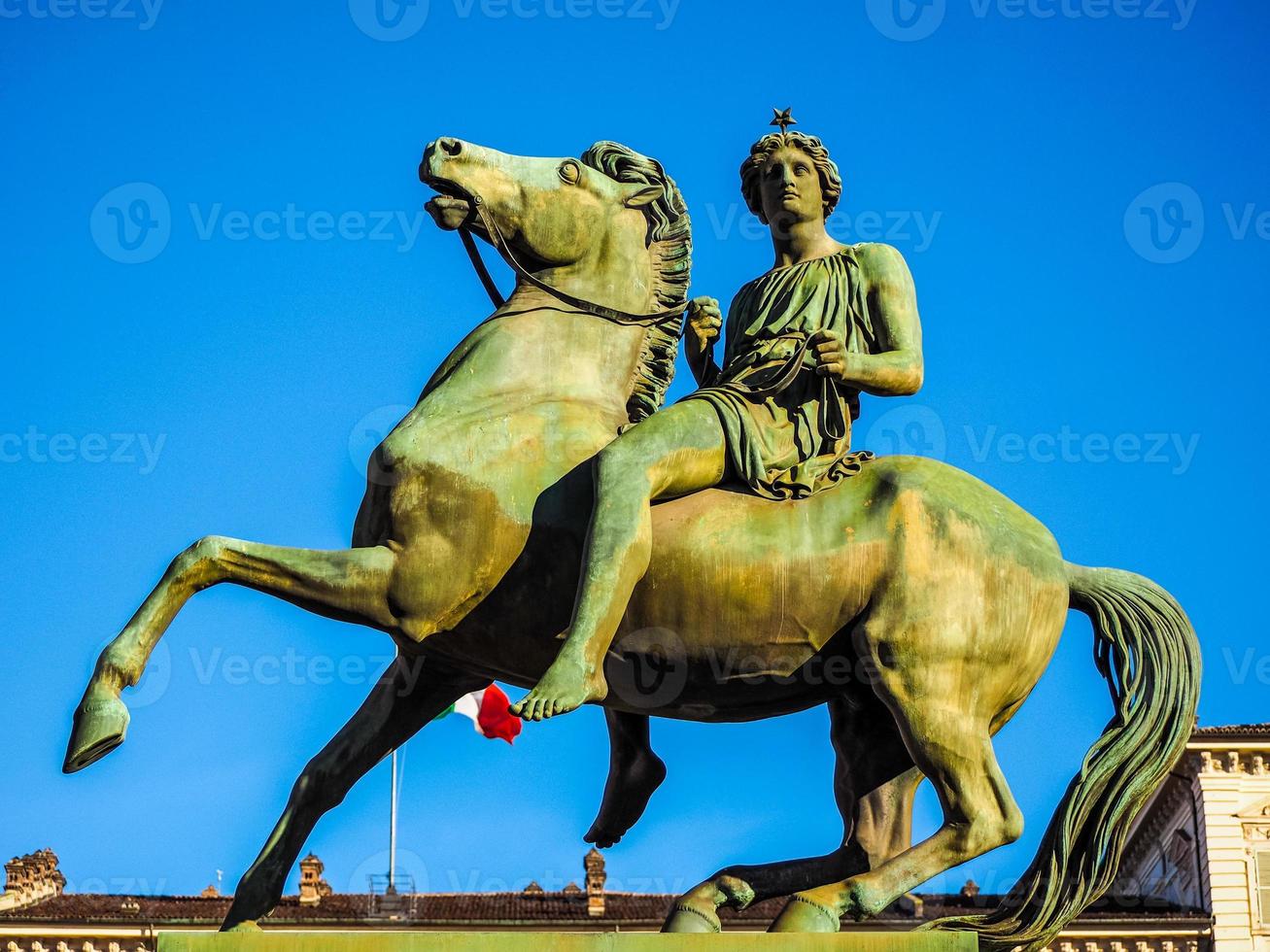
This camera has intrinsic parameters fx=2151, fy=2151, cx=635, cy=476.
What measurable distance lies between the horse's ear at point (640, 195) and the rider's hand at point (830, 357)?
3.68ft

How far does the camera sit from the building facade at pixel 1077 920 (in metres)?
47.4

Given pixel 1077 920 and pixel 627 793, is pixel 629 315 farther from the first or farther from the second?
pixel 1077 920

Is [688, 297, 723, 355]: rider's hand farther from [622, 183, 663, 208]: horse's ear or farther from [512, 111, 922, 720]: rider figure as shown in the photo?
[622, 183, 663, 208]: horse's ear

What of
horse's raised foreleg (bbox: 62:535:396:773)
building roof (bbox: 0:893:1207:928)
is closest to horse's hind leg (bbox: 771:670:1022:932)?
horse's raised foreleg (bbox: 62:535:396:773)

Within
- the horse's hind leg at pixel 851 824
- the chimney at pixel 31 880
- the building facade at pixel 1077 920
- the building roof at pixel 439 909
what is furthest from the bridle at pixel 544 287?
the chimney at pixel 31 880

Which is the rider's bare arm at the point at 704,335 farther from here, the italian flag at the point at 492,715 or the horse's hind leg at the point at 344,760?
the italian flag at the point at 492,715

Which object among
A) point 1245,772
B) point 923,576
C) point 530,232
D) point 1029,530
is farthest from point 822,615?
point 1245,772

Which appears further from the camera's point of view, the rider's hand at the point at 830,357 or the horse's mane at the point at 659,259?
the horse's mane at the point at 659,259

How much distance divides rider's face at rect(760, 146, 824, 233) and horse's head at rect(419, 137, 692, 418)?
0.41 metres

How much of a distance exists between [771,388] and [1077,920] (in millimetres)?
39986

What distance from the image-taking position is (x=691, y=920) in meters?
8.67

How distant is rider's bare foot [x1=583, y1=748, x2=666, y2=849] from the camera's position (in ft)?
31.3

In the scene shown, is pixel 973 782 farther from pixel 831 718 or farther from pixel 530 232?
pixel 530 232

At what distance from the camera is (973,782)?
861 centimetres
